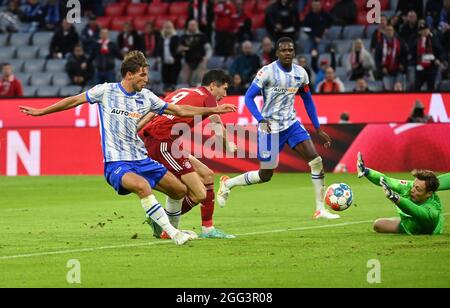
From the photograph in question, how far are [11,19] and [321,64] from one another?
10.4m

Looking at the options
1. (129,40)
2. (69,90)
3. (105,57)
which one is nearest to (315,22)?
(129,40)

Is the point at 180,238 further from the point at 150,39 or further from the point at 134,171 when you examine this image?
the point at 150,39

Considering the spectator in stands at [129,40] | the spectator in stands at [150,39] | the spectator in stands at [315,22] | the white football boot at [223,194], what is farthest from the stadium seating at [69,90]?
the white football boot at [223,194]

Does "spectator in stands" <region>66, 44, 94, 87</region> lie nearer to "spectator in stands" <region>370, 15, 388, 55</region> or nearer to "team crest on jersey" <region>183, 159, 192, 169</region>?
"spectator in stands" <region>370, 15, 388, 55</region>

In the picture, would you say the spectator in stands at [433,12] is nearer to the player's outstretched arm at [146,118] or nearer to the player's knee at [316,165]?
the player's knee at [316,165]

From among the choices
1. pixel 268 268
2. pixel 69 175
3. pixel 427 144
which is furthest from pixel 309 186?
pixel 268 268

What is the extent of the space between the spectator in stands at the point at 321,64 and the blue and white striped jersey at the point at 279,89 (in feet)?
36.0

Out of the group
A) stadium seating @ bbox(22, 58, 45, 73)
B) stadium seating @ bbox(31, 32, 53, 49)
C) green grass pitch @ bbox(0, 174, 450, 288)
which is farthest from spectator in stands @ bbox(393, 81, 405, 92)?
stadium seating @ bbox(31, 32, 53, 49)

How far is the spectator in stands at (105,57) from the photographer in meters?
28.3

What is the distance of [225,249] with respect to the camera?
11.8 meters

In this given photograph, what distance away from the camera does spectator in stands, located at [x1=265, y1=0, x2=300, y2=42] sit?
2752 cm

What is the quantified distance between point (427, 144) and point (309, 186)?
12.4 feet

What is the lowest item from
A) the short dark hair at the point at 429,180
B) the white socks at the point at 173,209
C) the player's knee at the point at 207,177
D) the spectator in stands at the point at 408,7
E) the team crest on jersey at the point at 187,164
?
the white socks at the point at 173,209

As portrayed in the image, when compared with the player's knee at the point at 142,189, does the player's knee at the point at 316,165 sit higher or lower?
lower
